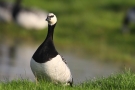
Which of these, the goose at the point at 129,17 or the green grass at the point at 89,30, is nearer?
the green grass at the point at 89,30

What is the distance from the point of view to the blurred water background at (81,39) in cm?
1623

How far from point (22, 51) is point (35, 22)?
17.3 feet

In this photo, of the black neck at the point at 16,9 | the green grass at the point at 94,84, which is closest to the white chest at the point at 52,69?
the green grass at the point at 94,84

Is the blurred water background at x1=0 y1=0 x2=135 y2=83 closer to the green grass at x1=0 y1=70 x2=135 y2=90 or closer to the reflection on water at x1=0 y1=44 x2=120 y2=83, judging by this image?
the reflection on water at x1=0 y1=44 x2=120 y2=83

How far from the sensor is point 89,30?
2239 cm

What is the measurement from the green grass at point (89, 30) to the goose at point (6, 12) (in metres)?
0.32

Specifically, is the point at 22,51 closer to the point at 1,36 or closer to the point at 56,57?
the point at 1,36

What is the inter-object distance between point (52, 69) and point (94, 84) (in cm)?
96

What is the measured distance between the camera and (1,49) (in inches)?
720

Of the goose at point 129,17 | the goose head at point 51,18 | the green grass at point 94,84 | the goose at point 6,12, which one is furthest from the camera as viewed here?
the goose at point 129,17

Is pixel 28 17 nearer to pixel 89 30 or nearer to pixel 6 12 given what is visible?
pixel 6 12

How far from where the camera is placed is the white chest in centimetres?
783

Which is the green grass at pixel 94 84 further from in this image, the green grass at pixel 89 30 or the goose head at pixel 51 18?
the green grass at pixel 89 30

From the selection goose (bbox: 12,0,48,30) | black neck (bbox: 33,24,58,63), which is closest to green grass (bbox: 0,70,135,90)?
black neck (bbox: 33,24,58,63)
